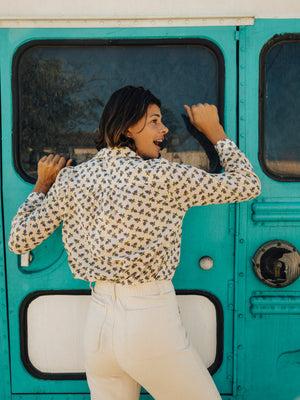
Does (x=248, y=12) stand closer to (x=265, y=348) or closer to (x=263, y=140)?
(x=263, y=140)

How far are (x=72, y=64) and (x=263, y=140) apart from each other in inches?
38.1

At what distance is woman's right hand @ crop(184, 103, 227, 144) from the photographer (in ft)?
5.60

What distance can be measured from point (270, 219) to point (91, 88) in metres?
1.05

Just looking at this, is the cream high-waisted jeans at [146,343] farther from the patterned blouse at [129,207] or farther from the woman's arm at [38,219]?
the woman's arm at [38,219]

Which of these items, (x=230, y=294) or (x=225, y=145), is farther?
(x=230, y=294)

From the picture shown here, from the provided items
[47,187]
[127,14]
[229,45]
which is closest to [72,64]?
[127,14]

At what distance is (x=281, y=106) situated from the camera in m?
1.86

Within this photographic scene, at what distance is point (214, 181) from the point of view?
1.40m

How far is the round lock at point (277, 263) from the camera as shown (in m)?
1.87

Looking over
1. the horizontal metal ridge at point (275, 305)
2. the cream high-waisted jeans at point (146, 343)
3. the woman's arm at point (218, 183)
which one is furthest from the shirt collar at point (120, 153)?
the horizontal metal ridge at point (275, 305)

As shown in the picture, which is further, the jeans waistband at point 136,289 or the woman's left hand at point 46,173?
the woman's left hand at point 46,173

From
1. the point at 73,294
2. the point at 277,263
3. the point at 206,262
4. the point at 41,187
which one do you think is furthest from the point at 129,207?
the point at 277,263

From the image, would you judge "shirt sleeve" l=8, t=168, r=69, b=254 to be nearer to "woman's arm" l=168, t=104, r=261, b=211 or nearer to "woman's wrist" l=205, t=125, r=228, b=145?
"woman's arm" l=168, t=104, r=261, b=211

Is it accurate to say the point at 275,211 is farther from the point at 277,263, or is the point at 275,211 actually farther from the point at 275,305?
the point at 275,305
